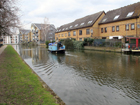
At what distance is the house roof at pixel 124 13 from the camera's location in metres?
28.0

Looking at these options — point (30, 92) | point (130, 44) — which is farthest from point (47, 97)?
point (130, 44)

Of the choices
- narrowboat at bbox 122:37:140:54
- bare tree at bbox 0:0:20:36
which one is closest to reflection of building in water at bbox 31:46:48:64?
bare tree at bbox 0:0:20:36

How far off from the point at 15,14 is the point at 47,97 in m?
15.0

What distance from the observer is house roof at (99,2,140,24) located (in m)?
28.0

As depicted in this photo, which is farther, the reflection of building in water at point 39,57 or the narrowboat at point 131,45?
the narrowboat at point 131,45

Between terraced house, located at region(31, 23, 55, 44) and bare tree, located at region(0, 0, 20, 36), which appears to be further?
terraced house, located at region(31, 23, 55, 44)

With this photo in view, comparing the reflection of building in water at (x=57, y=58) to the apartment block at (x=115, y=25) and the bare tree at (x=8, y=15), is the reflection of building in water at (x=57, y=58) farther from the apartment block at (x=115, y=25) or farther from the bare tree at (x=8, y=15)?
the apartment block at (x=115, y=25)

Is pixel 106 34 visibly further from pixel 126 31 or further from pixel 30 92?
pixel 30 92

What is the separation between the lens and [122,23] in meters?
30.0

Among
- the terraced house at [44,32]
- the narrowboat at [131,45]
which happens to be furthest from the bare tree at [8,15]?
the terraced house at [44,32]

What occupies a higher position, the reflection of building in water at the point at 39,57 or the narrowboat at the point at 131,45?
the narrowboat at the point at 131,45

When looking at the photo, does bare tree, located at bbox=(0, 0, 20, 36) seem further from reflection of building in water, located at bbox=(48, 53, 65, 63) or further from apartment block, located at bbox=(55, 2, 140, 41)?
apartment block, located at bbox=(55, 2, 140, 41)

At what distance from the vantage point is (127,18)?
28.5 meters

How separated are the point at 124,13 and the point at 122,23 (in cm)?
256
